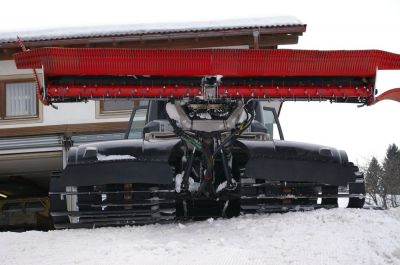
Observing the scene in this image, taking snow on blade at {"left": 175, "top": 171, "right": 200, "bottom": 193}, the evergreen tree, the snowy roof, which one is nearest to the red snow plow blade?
snow on blade at {"left": 175, "top": 171, "right": 200, "bottom": 193}

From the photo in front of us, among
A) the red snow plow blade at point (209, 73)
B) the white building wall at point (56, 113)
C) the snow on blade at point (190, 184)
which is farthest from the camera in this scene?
the white building wall at point (56, 113)

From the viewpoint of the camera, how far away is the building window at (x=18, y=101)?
17.3m

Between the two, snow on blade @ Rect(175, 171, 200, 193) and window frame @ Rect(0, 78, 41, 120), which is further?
window frame @ Rect(0, 78, 41, 120)

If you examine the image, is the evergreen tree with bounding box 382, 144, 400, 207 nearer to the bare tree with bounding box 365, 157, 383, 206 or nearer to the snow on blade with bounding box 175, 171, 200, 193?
the bare tree with bounding box 365, 157, 383, 206

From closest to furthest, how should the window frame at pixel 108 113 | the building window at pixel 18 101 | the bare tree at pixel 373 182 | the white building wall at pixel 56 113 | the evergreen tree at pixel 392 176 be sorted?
the window frame at pixel 108 113 < the white building wall at pixel 56 113 < the building window at pixel 18 101 < the bare tree at pixel 373 182 < the evergreen tree at pixel 392 176

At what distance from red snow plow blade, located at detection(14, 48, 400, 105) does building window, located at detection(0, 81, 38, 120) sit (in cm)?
1260

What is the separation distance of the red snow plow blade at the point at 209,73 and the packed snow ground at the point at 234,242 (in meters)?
1.07

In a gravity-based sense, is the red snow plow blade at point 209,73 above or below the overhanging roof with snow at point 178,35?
below

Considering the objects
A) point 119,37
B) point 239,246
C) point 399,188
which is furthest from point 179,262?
point 399,188

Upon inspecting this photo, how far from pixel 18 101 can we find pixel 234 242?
1380 cm

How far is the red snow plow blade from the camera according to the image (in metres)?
5.10

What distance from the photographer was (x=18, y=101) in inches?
683

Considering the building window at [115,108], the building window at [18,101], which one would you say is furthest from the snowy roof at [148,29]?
the building window at [115,108]

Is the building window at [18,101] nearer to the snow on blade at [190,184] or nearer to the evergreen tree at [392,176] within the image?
the snow on blade at [190,184]
